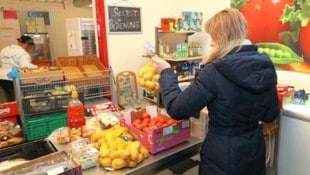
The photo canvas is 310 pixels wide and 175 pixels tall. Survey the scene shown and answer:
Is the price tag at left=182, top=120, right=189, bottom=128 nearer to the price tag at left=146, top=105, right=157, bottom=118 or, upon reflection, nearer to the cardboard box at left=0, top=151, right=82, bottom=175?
the price tag at left=146, top=105, right=157, bottom=118

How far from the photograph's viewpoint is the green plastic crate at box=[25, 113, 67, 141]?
194cm

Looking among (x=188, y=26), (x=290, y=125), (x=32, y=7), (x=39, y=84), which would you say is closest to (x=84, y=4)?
(x=32, y=7)

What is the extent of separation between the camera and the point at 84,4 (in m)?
6.34

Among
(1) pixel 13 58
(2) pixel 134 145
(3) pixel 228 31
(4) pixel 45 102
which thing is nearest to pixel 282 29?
(3) pixel 228 31

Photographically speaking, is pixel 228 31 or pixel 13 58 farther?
pixel 13 58

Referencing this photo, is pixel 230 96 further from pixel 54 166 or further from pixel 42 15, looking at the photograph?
pixel 42 15

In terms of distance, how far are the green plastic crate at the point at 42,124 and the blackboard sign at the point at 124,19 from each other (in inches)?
50.3

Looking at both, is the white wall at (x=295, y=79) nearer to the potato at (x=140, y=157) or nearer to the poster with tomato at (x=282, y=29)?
the poster with tomato at (x=282, y=29)

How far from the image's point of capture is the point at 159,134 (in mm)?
1357

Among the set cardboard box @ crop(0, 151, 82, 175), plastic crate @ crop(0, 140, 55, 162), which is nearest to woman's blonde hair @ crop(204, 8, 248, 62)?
cardboard box @ crop(0, 151, 82, 175)

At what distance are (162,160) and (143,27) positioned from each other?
2.20 metres

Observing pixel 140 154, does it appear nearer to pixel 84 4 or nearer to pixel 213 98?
pixel 213 98

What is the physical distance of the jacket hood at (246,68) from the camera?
44.7 inches

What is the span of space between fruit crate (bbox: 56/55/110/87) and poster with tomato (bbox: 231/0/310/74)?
1.56 metres
